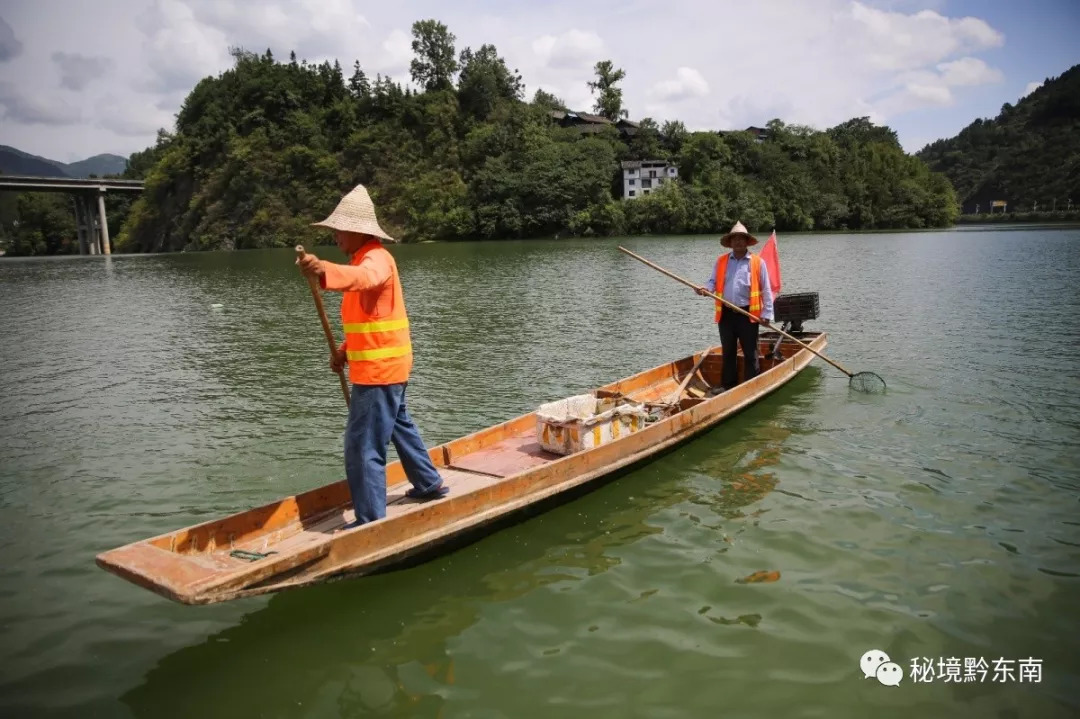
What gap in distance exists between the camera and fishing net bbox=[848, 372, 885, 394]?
11992 millimetres

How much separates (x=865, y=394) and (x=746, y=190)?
240 ft

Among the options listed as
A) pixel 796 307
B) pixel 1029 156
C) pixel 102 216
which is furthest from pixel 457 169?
pixel 1029 156

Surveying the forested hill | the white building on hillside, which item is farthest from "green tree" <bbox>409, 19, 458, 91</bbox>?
the forested hill

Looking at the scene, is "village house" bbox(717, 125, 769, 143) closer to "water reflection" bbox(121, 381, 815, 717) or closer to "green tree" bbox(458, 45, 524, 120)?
"green tree" bbox(458, 45, 524, 120)

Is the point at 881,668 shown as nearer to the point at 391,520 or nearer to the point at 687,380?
the point at 391,520

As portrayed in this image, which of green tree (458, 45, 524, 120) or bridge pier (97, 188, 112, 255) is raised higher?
green tree (458, 45, 524, 120)

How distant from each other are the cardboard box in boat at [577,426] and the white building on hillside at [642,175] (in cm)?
7761

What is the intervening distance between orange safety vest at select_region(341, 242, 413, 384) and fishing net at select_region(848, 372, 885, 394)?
9.13m

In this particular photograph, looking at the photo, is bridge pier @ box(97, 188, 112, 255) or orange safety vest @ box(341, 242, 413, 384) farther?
bridge pier @ box(97, 188, 112, 255)

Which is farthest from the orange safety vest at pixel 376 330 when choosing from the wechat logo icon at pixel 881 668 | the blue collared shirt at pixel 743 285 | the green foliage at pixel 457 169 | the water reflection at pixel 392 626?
the green foliage at pixel 457 169

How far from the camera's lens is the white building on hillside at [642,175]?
83.7 metres

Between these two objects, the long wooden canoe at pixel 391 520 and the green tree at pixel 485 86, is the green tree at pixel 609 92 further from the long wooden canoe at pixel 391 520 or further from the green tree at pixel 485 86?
the long wooden canoe at pixel 391 520

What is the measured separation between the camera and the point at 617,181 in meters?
84.4

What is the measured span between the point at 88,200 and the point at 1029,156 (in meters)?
148
